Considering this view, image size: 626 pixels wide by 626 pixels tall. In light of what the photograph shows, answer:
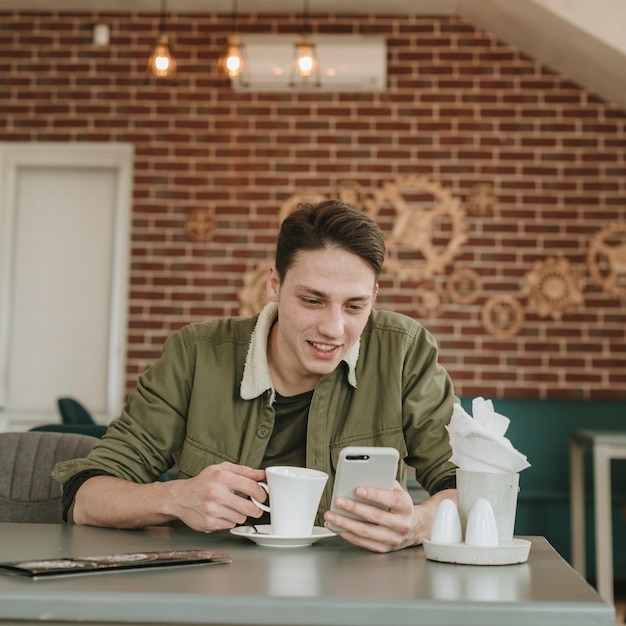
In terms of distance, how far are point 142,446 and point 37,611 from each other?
0.81 metres

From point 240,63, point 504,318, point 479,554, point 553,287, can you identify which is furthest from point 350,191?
point 479,554

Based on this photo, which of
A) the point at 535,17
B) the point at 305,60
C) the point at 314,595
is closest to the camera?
the point at 314,595

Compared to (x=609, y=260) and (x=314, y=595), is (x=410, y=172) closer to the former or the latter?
(x=609, y=260)

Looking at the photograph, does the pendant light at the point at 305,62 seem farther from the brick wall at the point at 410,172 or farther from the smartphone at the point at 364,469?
the smartphone at the point at 364,469

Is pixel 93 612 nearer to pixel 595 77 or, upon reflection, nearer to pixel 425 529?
pixel 425 529

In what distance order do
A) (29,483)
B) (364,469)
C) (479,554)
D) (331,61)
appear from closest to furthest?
(479,554) → (364,469) → (29,483) → (331,61)

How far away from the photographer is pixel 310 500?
142cm

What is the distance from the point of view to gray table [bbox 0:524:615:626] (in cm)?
99

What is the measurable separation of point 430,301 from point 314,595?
417cm

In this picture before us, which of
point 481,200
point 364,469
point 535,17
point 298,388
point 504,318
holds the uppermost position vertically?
point 535,17

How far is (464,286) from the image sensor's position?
5.12 m

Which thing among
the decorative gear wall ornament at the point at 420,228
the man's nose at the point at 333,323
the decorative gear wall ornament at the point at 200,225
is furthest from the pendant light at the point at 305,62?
the man's nose at the point at 333,323

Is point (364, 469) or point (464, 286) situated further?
point (464, 286)

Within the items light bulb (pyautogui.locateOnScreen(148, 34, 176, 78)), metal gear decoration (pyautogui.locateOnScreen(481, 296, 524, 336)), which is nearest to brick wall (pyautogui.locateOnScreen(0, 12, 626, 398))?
metal gear decoration (pyautogui.locateOnScreen(481, 296, 524, 336))
